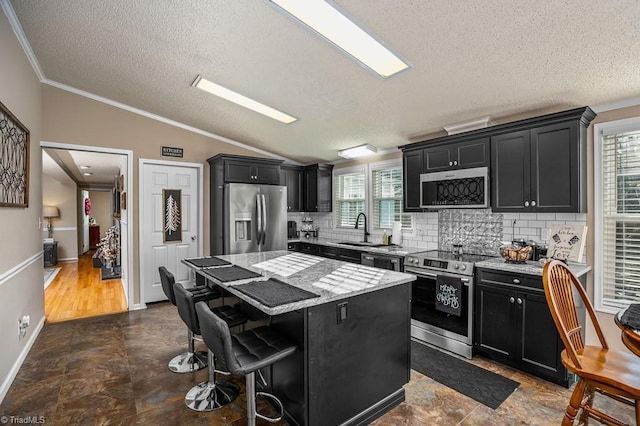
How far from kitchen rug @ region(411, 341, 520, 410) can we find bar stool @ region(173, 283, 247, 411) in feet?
5.13

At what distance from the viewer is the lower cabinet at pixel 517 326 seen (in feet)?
8.09

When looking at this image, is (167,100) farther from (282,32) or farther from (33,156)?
(282,32)

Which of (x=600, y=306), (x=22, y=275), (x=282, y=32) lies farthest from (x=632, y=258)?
(x=22, y=275)

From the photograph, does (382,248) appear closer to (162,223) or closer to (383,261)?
(383,261)

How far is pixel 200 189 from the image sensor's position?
5012 mm

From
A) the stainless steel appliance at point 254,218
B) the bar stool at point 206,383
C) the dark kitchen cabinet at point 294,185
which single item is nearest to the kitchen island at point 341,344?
the bar stool at point 206,383

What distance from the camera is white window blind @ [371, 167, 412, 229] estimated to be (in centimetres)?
460

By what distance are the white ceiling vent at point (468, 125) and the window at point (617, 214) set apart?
2.88ft

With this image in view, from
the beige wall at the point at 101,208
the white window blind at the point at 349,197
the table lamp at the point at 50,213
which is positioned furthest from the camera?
the beige wall at the point at 101,208

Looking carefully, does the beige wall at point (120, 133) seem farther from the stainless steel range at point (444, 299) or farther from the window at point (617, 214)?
the window at point (617, 214)

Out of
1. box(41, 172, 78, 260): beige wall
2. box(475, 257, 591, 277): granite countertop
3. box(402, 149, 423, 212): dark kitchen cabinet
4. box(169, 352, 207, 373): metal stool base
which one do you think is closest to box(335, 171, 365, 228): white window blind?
box(402, 149, 423, 212): dark kitchen cabinet

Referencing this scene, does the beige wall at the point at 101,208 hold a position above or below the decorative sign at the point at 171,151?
below

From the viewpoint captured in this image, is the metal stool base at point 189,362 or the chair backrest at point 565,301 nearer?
the chair backrest at point 565,301

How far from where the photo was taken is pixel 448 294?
301 cm
